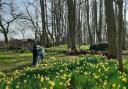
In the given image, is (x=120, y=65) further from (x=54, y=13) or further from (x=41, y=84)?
(x=54, y=13)

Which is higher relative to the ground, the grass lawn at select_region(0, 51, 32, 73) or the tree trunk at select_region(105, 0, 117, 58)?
the tree trunk at select_region(105, 0, 117, 58)

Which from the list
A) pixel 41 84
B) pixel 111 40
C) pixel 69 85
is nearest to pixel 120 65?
pixel 69 85

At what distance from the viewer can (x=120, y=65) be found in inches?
428

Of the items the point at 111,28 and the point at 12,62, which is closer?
the point at 111,28

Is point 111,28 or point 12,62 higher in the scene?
point 111,28

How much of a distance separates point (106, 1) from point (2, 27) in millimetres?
34700

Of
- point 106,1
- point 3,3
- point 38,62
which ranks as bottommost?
point 38,62

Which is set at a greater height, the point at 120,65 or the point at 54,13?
the point at 54,13

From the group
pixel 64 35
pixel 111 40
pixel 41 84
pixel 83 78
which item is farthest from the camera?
pixel 64 35

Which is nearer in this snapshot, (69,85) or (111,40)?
(69,85)

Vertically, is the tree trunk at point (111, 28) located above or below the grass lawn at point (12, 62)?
above

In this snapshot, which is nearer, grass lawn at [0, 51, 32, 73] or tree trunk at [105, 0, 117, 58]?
grass lawn at [0, 51, 32, 73]

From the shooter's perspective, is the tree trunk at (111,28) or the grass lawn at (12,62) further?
the tree trunk at (111,28)

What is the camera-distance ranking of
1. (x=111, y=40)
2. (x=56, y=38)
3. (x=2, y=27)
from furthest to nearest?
(x=56, y=38) < (x=2, y=27) < (x=111, y=40)
